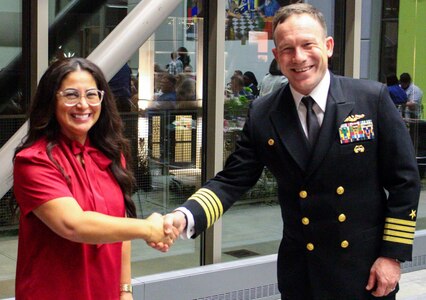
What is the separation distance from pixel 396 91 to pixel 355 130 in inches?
218

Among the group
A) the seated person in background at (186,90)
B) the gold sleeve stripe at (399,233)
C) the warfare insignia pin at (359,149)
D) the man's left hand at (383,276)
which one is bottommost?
the man's left hand at (383,276)

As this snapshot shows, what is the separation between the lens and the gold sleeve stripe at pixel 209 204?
346 centimetres

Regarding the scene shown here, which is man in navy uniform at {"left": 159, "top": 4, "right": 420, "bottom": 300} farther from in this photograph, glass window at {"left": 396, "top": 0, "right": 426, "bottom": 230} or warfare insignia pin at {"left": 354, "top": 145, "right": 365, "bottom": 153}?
glass window at {"left": 396, "top": 0, "right": 426, "bottom": 230}

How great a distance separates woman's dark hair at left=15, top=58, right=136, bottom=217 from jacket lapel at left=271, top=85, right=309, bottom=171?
0.67m

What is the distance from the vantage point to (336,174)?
3.25m

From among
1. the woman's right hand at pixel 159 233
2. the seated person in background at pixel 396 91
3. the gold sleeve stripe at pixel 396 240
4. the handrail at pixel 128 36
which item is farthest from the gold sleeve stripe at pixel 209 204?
the seated person in background at pixel 396 91

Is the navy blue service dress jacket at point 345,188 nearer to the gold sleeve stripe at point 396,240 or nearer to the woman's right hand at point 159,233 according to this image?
the gold sleeve stripe at point 396,240

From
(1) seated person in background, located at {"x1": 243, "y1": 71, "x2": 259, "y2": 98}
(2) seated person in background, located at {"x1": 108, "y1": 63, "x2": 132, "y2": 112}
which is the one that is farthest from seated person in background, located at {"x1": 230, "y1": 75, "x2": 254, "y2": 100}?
(2) seated person in background, located at {"x1": 108, "y1": 63, "x2": 132, "y2": 112}

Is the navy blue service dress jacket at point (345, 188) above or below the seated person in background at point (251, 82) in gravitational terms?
below

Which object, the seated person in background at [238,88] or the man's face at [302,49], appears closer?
the man's face at [302,49]

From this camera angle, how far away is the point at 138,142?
6609 millimetres

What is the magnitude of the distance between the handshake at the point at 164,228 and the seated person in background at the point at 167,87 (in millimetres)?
3422

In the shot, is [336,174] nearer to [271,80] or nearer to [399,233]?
[399,233]

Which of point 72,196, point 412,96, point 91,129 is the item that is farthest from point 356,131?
point 412,96
